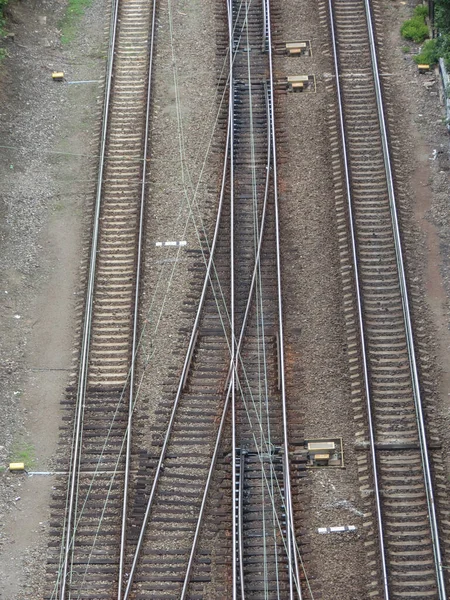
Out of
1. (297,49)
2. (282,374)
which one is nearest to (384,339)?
(282,374)

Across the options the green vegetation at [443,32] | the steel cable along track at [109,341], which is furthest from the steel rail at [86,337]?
the green vegetation at [443,32]

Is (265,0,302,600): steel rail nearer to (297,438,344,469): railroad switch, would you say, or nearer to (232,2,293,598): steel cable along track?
(232,2,293,598): steel cable along track

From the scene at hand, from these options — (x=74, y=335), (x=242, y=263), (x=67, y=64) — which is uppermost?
(x=67, y=64)

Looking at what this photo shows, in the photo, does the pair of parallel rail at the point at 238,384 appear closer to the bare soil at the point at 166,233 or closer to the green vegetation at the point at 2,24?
the bare soil at the point at 166,233

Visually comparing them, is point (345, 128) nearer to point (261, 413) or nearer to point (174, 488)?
point (261, 413)

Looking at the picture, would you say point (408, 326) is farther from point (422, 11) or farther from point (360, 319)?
point (422, 11)

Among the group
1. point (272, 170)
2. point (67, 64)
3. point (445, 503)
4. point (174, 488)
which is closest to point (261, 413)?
point (174, 488)
